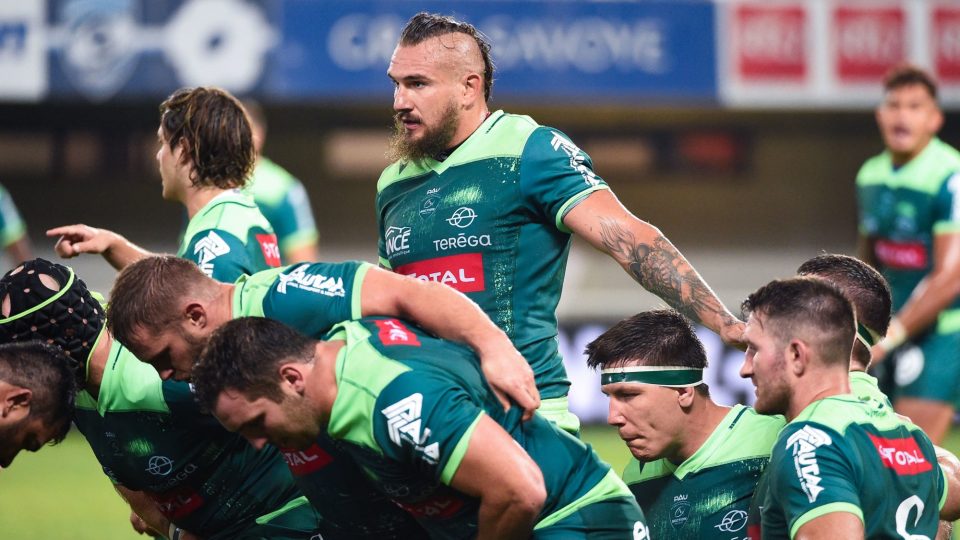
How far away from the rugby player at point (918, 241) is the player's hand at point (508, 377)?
4.71m

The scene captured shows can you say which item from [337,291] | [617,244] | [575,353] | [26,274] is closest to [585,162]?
[617,244]

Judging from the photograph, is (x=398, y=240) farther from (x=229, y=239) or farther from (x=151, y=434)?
(x=151, y=434)

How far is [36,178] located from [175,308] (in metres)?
12.3

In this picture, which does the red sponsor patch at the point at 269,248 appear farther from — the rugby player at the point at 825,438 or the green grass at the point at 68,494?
the green grass at the point at 68,494

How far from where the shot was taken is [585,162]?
4.45 metres

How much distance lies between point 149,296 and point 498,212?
3.90ft

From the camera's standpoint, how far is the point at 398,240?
15.0 feet

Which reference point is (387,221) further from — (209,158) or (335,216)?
(335,216)

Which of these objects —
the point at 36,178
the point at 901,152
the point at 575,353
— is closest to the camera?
the point at 901,152

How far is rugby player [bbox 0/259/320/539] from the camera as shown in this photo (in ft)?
13.6

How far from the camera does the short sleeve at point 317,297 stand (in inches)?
149

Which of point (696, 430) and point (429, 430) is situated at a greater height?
point (429, 430)

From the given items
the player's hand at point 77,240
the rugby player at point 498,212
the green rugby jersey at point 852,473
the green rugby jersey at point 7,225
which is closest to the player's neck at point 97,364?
the player's hand at point 77,240

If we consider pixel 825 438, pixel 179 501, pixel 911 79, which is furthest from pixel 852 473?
pixel 911 79
